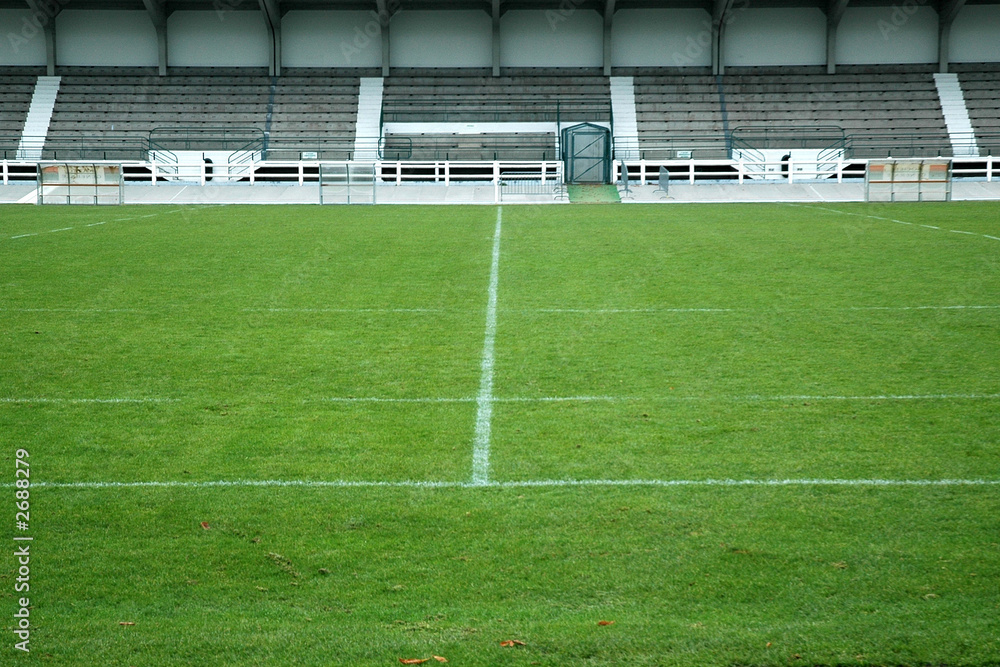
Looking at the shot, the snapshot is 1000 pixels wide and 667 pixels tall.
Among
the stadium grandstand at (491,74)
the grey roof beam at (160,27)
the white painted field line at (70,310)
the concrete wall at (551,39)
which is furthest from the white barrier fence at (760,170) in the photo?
the white painted field line at (70,310)

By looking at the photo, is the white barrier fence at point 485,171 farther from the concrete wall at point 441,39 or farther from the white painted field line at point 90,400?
the white painted field line at point 90,400

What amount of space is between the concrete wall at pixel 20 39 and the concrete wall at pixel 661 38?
27.2m

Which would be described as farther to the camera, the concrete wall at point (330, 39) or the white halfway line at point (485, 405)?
the concrete wall at point (330, 39)

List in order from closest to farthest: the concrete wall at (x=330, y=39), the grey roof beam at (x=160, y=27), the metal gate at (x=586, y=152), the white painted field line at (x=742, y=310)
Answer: the white painted field line at (x=742, y=310), the metal gate at (x=586, y=152), the grey roof beam at (x=160, y=27), the concrete wall at (x=330, y=39)

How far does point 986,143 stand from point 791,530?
45.7 m

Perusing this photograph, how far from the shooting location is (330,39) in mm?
50562

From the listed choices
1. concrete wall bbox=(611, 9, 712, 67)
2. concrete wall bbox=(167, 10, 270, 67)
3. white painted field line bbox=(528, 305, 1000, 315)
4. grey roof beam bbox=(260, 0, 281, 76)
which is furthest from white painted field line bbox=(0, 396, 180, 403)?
concrete wall bbox=(611, 9, 712, 67)

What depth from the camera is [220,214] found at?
2978cm

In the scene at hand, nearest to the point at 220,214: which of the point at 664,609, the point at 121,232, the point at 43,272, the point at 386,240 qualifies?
the point at 121,232

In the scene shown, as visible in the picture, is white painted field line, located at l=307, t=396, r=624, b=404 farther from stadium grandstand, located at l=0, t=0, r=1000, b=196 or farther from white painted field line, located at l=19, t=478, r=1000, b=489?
stadium grandstand, located at l=0, t=0, r=1000, b=196

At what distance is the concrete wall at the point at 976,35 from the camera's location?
164ft

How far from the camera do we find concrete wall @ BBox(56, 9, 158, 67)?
50.0m

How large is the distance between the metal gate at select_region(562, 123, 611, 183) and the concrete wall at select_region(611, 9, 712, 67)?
5.74 meters

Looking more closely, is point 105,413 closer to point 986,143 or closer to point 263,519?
point 263,519
